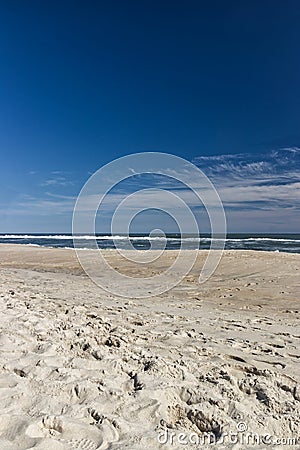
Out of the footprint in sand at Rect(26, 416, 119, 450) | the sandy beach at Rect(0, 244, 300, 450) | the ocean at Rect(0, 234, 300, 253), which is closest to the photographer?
the footprint in sand at Rect(26, 416, 119, 450)

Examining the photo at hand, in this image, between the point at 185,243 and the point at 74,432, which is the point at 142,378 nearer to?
the point at 74,432

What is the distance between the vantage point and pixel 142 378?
3.89 m

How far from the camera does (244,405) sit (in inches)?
136

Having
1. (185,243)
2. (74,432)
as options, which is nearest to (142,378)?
(74,432)

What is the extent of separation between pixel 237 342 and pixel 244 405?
7.15 ft

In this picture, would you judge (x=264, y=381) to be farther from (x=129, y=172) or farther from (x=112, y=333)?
(x=129, y=172)

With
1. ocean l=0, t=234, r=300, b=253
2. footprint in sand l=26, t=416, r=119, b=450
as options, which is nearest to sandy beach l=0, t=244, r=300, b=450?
footprint in sand l=26, t=416, r=119, b=450

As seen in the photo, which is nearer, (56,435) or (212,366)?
(56,435)

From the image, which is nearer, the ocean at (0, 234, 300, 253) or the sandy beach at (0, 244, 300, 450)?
the sandy beach at (0, 244, 300, 450)

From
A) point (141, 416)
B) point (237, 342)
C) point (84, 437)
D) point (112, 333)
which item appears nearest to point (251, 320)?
point (237, 342)

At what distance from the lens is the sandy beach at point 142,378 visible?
9.66ft

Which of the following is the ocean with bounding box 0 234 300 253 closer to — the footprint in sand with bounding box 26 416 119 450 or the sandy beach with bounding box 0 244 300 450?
the sandy beach with bounding box 0 244 300 450

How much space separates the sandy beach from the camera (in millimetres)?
2945

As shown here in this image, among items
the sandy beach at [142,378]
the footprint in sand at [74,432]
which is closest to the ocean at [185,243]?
the sandy beach at [142,378]
